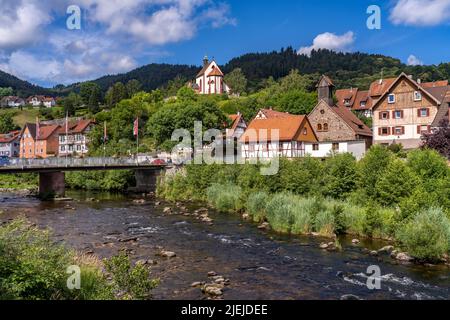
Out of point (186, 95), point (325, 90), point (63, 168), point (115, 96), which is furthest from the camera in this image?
point (115, 96)

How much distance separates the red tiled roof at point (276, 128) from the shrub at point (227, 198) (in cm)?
1564

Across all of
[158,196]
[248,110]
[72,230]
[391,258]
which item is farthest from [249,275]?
[248,110]

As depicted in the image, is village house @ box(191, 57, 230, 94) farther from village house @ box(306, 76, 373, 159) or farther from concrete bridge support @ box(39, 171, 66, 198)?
concrete bridge support @ box(39, 171, 66, 198)

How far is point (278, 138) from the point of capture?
59.0 meters

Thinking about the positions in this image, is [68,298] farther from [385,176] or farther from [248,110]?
[248,110]

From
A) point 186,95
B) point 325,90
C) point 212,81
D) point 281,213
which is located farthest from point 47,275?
point 212,81

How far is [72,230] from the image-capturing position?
34719 millimetres

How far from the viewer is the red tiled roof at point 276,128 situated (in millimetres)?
58844

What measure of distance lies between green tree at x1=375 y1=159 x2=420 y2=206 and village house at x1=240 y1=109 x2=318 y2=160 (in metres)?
25.6

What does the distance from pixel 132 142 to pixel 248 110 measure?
31.2 meters

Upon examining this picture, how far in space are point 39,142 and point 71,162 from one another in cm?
6535

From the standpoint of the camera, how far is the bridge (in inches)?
2188

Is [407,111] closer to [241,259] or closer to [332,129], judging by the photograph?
[332,129]

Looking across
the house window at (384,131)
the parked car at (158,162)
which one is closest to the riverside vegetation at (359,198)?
the parked car at (158,162)
